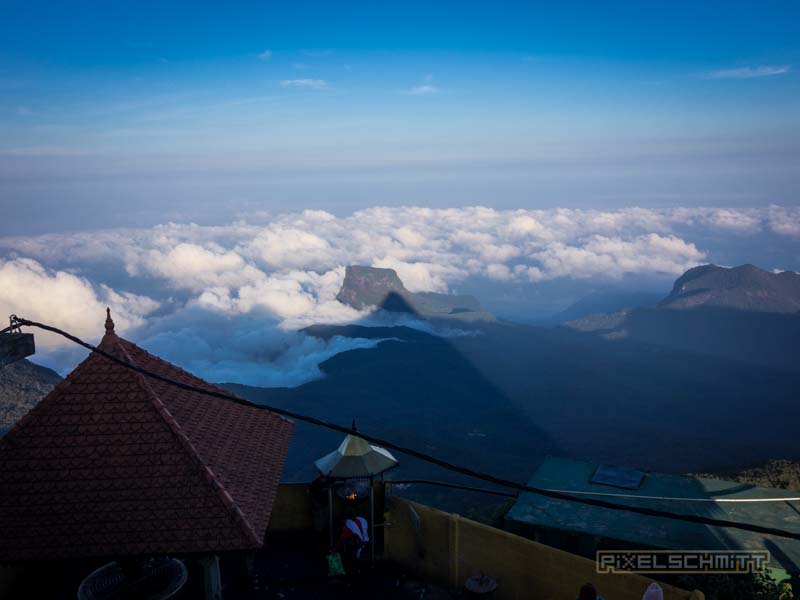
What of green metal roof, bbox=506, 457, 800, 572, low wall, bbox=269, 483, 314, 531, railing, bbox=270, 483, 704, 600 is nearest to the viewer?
railing, bbox=270, 483, 704, 600

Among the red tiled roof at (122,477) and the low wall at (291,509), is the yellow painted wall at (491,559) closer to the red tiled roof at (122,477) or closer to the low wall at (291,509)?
the low wall at (291,509)

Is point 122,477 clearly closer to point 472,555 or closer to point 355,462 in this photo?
point 355,462

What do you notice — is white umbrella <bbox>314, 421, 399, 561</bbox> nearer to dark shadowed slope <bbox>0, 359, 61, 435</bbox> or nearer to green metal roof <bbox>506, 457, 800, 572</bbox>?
green metal roof <bbox>506, 457, 800, 572</bbox>

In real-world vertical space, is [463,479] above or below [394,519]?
below

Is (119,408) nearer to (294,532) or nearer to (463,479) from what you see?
(294,532)

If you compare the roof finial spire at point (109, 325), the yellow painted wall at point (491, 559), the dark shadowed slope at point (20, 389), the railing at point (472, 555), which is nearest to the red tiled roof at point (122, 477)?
the roof finial spire at point (109, 325)

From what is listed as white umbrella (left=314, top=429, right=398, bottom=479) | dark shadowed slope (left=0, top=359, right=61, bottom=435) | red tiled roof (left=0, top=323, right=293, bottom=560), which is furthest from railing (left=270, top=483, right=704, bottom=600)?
dark shadowed slope (left=0, top=359, right=61, bottom=435)

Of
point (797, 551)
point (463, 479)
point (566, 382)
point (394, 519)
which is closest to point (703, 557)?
point (797, 551)
